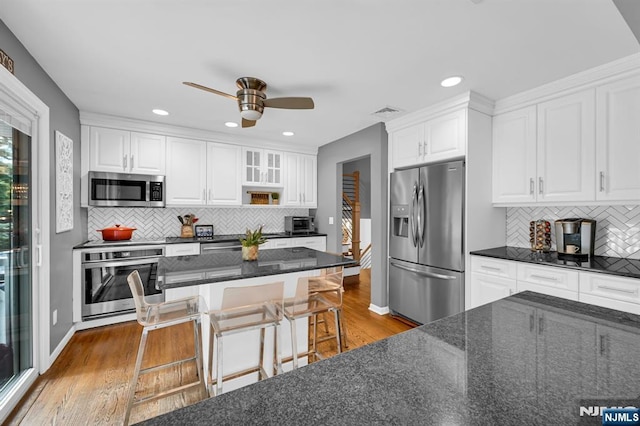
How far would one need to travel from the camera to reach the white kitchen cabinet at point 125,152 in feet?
11.2

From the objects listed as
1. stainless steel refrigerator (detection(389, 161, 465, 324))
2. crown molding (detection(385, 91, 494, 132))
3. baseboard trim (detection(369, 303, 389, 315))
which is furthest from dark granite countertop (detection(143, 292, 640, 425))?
baseboard trim (detection(369, 303, 389, 315))

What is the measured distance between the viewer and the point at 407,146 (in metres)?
3.33

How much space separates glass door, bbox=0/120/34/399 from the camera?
6.19 feet

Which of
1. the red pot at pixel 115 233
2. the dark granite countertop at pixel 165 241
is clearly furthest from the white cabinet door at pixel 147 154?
the dark granite countertop at pixel 165 241

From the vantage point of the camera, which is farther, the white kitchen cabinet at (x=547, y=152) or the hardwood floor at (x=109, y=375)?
the white kitchen cabinet at (x=547, y=152)

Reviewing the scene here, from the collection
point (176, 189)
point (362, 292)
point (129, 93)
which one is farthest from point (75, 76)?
point (362, 292)

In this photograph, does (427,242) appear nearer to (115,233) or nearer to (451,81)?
(451,81)

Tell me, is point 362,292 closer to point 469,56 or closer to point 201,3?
point 469,56

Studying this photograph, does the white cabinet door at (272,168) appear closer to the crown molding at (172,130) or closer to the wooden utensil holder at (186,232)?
the crown molding at (172,130)

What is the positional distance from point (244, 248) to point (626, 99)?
312cm

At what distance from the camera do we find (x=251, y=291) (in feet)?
5.74

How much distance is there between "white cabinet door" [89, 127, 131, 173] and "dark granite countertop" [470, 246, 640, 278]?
4.13 m

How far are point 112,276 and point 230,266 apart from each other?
6.76 ft

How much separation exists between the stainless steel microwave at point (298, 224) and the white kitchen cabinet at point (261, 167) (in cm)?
63
